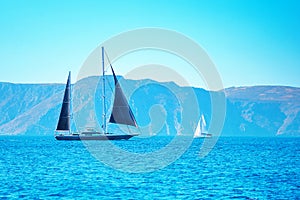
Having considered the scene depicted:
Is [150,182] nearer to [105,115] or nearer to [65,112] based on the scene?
[105,115]

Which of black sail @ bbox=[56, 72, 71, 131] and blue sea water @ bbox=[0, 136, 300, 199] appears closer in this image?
blue sea water @ bbox=[0, 136, 300, 199]

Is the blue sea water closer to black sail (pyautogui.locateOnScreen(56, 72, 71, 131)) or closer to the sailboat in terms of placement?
the sailboat

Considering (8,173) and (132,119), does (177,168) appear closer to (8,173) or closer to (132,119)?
(8,173)

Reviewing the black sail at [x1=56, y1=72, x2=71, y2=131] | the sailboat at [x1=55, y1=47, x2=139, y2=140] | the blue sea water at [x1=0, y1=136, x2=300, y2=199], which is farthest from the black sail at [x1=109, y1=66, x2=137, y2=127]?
the blue sea water at [x1=0, y1=136, x2=300, y2=199]

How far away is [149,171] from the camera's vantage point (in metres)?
56.3

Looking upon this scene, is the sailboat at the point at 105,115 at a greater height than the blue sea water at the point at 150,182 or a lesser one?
greater

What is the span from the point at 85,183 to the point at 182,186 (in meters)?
8.15

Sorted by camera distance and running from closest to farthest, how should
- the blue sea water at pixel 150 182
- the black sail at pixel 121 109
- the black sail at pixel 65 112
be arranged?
1. the blue sea water at pixel 150 182
2. the black sail at pixel 121 109
3. the black sail at pixel 65 112

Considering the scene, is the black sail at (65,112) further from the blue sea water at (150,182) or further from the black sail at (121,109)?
the blue sea water at (150,182)

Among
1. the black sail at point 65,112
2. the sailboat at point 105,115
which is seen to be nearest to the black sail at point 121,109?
the sailboat at point 105,115

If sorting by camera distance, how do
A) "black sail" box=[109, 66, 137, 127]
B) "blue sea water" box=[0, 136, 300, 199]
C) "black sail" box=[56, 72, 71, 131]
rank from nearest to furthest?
1. "blue sea water" box=[0, 136, 300, 199]
2. "black sail" box=[109, 66, 137, 127]
3. "black sail" box=[56, 72, 71, 131]

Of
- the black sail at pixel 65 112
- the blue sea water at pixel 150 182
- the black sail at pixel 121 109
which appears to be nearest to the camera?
the blue sea water at pixel 150 182

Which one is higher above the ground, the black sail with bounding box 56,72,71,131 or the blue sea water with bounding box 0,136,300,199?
the black sail with bounding box 56,72,71,131

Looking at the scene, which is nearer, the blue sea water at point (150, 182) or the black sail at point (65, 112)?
the blue sea water at point (150, 182)
